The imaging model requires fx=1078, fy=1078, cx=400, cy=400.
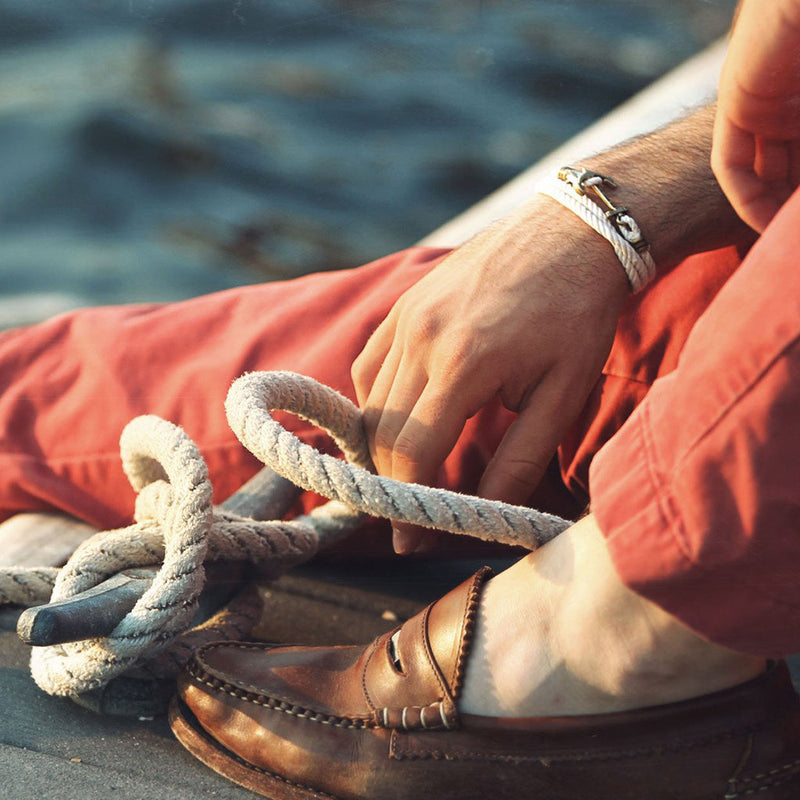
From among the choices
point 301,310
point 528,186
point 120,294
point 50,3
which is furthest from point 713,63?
point 50,3

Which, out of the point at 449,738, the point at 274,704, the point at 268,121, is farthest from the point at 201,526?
the point at 268,121

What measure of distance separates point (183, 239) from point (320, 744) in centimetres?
241

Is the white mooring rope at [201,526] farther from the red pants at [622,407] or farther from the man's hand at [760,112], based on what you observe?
the man's hand at [760,112]

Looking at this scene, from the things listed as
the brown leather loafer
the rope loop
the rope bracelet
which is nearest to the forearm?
the rope bracelet

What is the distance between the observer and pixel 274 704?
891 mm

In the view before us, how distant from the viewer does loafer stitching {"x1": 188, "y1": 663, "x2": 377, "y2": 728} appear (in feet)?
2.82

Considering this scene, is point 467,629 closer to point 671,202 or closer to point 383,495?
point 383,495

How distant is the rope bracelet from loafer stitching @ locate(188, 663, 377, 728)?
0.48 metres

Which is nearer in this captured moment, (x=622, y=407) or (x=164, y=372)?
(x=622, y=407)

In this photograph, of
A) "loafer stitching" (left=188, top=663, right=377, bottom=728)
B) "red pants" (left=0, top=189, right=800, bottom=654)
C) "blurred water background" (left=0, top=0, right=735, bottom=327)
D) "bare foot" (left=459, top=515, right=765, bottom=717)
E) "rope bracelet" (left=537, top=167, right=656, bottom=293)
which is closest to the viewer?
"red pants" (left=0, top=189, right=800, bottom=654)

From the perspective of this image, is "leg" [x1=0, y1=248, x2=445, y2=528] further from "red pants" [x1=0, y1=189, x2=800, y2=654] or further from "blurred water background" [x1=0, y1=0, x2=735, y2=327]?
"blurred water background" [x1=0, y1=0, x2=735, y2=327]

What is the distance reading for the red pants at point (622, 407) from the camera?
2.06 ft

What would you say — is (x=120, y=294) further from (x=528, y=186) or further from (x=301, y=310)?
(x=301, y=310)

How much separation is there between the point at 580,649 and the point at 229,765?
0.32 meters
